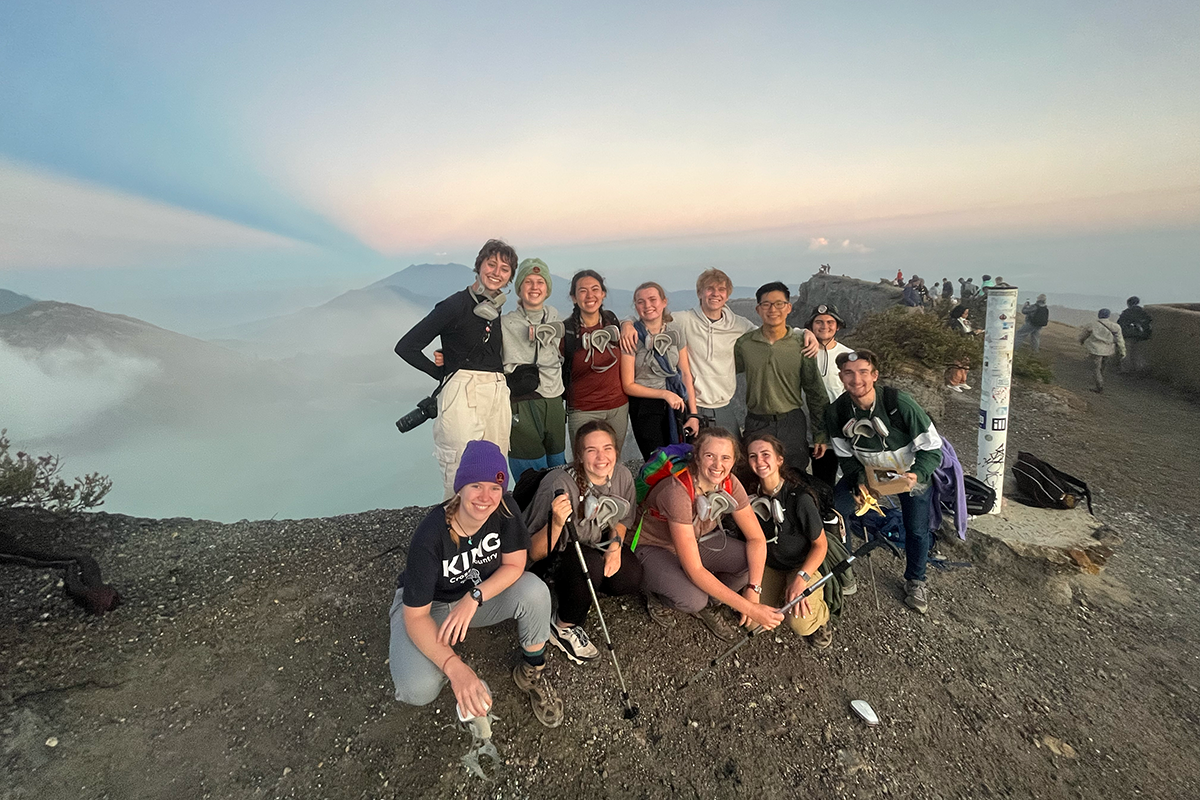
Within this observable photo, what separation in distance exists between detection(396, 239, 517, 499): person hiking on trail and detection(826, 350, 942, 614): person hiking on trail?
3.16 metres

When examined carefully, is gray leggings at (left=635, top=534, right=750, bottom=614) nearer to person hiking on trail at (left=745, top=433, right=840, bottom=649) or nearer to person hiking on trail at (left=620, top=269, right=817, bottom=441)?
person hiking on trail at (left=745, top=433, right=840, bottom=649)

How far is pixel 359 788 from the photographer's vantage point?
3.27 meters

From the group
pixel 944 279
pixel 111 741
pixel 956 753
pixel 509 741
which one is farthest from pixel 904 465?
pixel 944 279

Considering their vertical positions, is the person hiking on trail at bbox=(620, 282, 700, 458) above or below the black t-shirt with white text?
above

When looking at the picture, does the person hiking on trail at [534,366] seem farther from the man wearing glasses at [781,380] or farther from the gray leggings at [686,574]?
the man wearing glasses at [781,380]

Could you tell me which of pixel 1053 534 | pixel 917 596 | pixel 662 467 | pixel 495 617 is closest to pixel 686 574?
pixel 662 467

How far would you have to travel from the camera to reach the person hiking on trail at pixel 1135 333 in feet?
47.3

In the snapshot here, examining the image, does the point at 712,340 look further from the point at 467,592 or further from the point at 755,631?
the point at 467,592

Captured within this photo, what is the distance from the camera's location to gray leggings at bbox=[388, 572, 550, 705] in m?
3.33

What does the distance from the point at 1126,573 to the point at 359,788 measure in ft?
25.8

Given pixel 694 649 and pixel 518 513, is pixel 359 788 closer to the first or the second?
pixel 518 513

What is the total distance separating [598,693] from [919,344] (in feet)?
42.9

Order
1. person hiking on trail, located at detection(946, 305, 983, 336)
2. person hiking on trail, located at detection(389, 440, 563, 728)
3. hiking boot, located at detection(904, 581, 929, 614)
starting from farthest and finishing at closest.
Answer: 1. person hiking on trail, located at detection(946, 305, 983, 336)
2. hiking boot, located at detection(904, 581, 929, 614)
3. person hiking on trail, located at detection(389, 440, 563, 728)

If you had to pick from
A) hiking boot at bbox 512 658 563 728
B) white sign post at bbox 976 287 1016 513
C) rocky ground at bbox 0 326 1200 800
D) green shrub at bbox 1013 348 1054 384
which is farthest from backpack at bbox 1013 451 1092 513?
green shrub at bbox 1013 348 1054 384
